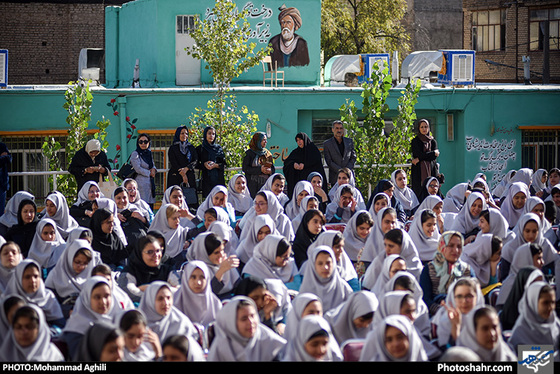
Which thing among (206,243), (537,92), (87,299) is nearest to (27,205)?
(206,243)

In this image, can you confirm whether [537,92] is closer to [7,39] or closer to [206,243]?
[206,243]

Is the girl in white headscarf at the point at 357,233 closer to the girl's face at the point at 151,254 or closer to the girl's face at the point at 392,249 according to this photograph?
the girl's face at the point at 392,249

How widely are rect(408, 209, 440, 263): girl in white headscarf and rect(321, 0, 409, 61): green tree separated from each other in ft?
64.3

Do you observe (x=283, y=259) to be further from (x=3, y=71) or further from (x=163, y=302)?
(x=3, y=71)

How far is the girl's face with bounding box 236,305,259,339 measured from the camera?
4789 mm

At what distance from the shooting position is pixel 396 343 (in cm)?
437

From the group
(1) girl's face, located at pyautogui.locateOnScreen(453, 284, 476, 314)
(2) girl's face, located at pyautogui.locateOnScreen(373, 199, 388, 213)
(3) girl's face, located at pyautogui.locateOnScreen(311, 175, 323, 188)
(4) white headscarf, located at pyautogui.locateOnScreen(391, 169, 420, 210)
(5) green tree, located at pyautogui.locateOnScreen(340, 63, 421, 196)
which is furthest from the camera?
(5) green tree, located at pyautogui.locateOnScreen(340, 63, 421, 196)

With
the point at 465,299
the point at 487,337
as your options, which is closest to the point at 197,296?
the point at 465,299

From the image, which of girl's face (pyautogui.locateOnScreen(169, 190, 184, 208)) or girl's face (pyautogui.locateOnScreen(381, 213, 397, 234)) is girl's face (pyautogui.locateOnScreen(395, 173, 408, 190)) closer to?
girl's face (pyautogui.locateOnScreen(169, 190, 184, 208))

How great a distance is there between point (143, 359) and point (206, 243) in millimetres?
2115

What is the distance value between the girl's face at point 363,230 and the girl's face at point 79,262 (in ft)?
8.46

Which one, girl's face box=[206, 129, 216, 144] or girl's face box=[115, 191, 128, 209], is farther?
girl's face box=[206, 129, 216, 144]

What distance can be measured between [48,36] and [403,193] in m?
17.6

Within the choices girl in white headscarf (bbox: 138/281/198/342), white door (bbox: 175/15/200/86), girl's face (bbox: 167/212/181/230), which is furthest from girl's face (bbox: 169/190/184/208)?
white door (bbox: 175/15/200/86)
